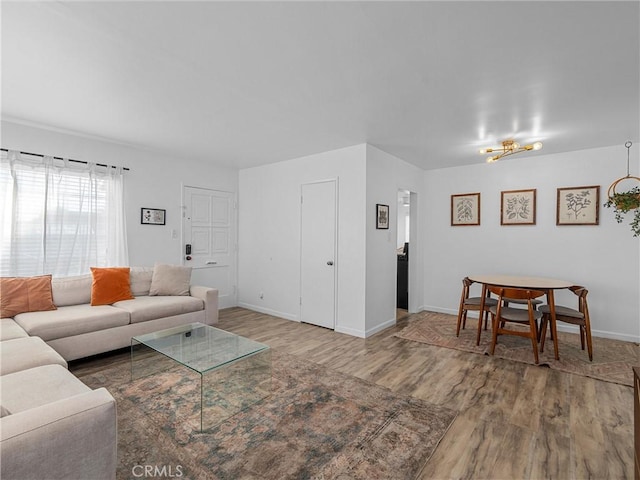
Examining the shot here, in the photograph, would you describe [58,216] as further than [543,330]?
Yes

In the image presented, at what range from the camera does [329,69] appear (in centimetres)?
230

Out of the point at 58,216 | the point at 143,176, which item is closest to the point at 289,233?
the point at 143,176

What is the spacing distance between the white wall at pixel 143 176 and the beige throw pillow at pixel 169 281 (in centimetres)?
55

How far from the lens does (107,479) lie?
134 centimetres

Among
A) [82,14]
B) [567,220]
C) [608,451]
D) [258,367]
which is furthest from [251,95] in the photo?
[567,220]

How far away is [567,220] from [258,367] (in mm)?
4480

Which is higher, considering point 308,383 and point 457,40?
point 457,40

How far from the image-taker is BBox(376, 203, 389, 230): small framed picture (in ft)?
14.1

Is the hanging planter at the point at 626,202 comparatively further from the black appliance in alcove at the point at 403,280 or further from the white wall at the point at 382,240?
the black appliance in alcove at the point at 403,280

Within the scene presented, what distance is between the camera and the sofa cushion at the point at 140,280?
158 inches

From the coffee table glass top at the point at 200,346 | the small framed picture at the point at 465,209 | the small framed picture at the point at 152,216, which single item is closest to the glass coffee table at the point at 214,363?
the coffee table glass top at the point at 200,346

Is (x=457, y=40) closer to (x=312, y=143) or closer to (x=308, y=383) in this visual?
(x=312, y=143)
